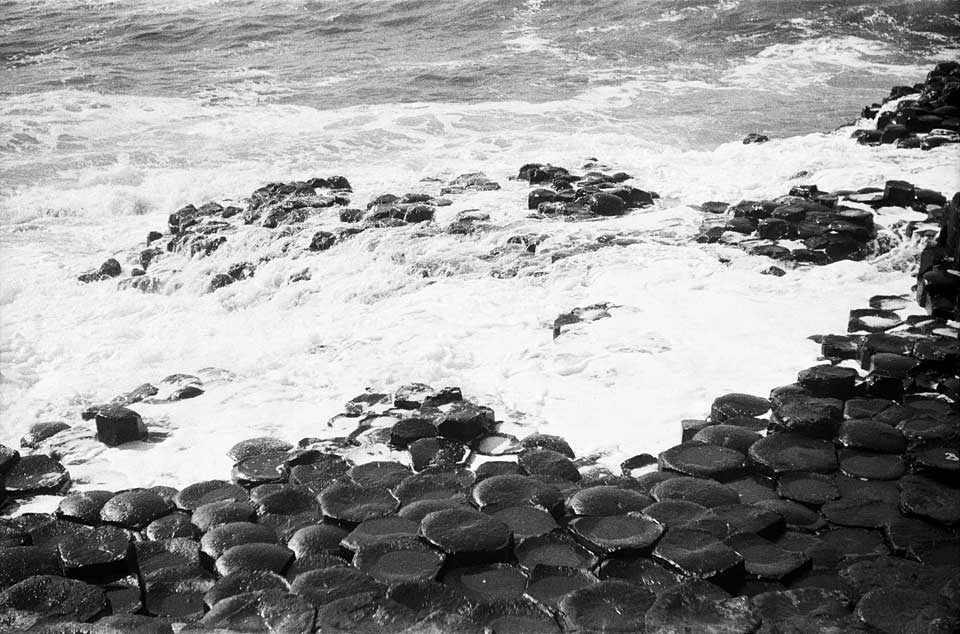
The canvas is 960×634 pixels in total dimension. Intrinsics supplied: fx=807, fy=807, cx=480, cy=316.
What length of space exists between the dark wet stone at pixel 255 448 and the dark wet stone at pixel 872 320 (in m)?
3.69

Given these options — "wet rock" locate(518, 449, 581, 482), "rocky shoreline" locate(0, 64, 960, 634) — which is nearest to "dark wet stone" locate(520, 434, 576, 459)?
"rocky shoreline" locate(0, 64, 960, 634)

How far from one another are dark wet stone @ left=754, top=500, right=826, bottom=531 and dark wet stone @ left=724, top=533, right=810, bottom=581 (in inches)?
8.9

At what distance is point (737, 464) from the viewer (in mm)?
3580

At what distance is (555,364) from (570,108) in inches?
479

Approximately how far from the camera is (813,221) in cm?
755

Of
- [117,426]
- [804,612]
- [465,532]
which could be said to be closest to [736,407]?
[804,612]

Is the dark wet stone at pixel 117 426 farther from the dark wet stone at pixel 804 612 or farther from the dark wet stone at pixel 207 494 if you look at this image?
the dark wet stone at pixel 804 612

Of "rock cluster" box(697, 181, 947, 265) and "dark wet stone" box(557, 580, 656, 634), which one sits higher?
"dark wet stone" box(557, 580, 656, 634)

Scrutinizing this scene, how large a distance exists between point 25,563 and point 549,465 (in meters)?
2.14

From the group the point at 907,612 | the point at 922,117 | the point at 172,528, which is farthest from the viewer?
the point at 922,117

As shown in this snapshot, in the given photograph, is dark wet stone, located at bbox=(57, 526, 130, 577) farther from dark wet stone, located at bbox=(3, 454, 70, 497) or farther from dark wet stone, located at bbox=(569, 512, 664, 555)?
dark wet stone, located at bbox=(569, 512, 664, 555)

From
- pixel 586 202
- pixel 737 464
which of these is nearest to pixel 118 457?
pixel 737 464

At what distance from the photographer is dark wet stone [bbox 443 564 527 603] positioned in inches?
106

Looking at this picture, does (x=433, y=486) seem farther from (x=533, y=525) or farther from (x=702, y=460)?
(x=702, y=460)
